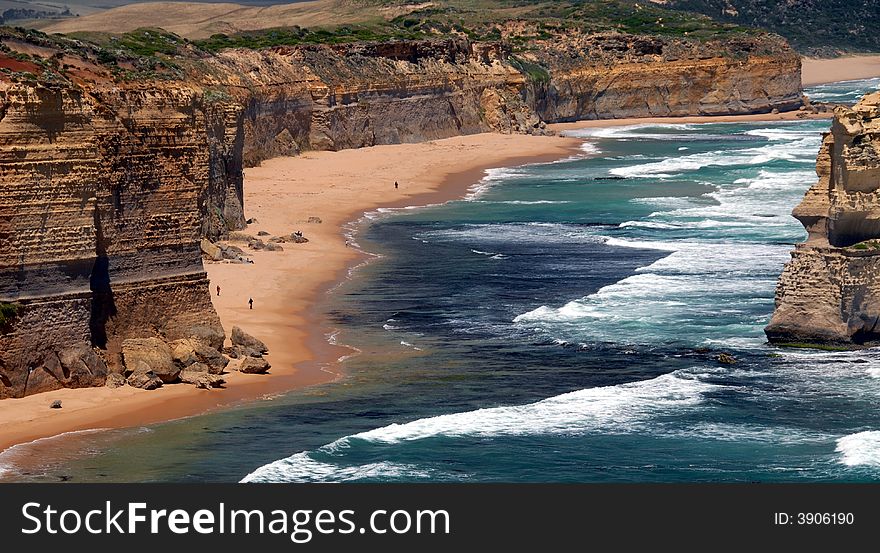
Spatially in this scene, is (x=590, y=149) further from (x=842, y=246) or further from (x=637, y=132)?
(x=842, y=246)

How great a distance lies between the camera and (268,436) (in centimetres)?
3422

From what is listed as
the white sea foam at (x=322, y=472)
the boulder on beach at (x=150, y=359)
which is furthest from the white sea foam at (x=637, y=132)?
the white sea foam at (x=322, y=472)

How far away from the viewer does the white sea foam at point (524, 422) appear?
31547 mm

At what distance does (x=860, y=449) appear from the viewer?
108ft

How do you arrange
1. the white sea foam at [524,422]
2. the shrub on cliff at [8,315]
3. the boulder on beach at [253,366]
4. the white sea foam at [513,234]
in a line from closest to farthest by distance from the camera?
1. the white sea foam at [524,422]
2. the shrub on cliff at [8,315]
3. the boulder on beach at [253,366]
4. the white sea foam at [513,234]

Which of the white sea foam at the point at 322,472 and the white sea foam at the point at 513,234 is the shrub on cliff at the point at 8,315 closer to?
the white sea foam at the point at 322,472

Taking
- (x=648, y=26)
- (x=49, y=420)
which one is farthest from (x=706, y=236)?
(x=648, y=26)

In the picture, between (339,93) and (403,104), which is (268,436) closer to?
(339,93)

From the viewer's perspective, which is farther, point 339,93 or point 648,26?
point 648,26

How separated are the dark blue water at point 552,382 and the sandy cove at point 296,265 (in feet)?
3.21

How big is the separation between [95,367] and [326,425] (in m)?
5.75

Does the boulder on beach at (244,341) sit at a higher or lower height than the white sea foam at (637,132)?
higher

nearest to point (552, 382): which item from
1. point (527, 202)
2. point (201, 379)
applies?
point (201, 379)

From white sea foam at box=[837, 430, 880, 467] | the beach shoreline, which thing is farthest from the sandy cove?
white sea foam at box=[837, 430, 880, 467]
